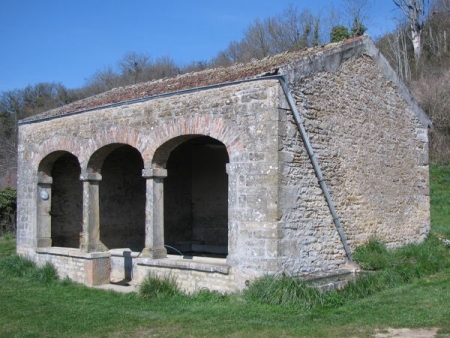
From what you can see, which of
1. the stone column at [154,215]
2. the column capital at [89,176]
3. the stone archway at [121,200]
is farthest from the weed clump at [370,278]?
the stone archway at [121,200]

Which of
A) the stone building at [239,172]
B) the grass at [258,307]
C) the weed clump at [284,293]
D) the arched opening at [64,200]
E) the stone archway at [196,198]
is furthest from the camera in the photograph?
the stone archway at [196,198]

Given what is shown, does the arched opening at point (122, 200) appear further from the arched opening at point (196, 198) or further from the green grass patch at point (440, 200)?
the green grass patch at point (440, 200)

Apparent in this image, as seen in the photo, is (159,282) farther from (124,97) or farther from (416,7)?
(416,7)

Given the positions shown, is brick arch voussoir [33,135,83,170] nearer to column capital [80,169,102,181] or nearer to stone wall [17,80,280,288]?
column capital [80,169,102,181]

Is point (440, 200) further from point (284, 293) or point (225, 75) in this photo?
point (284, 293)

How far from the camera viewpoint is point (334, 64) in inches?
384

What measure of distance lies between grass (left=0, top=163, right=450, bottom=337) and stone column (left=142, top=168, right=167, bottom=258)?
787 millimetres

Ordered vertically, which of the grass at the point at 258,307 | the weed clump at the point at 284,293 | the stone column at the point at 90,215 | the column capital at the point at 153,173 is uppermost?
the column capital at the point at 153,173

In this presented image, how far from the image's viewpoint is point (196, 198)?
14.7 m

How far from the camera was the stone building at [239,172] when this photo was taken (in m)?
8.34

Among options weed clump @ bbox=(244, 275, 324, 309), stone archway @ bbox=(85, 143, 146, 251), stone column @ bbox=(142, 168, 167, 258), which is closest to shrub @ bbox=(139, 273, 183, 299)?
stone column @ bbox=(142, 168, 167, 258)

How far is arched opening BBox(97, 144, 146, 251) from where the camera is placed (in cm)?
1344

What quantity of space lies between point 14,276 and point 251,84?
724cm

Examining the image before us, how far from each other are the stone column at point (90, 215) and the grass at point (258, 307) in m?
0.93
